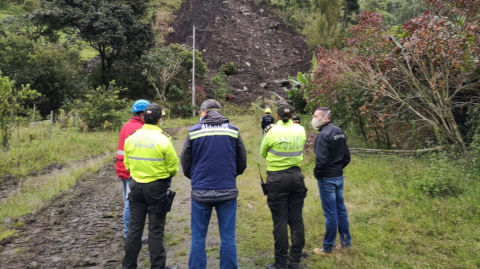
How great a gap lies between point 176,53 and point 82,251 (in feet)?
79.9

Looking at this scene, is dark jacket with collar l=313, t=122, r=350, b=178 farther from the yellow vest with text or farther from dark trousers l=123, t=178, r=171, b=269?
dark trousers l=123, t=178, r=171, b=269

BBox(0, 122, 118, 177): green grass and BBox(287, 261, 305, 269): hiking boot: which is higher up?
BBox(0, 122, 118, 177): green grass

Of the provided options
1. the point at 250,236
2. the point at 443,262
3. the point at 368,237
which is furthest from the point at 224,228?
the point at 443,262

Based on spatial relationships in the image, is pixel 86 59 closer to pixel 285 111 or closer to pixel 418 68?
pixel 418 68

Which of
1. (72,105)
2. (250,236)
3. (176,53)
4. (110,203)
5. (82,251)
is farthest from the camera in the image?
(176,53)

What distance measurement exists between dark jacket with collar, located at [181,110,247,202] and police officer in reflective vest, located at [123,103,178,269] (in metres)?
0.33

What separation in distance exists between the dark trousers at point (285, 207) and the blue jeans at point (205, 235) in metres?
0.66

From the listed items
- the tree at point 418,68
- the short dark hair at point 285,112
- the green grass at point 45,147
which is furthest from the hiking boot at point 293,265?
the green grass at point 45,147

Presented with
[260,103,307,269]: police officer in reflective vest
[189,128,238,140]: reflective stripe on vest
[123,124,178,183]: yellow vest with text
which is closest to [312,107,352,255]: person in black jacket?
[260,103,307,269]: police officer in reflective vest

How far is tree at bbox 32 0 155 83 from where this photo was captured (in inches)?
869

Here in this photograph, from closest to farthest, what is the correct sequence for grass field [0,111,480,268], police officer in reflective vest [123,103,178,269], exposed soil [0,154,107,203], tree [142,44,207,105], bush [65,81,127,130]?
1. police officer in reflective vest [123,103,178,269]
2. grass field [0,111,480,268]
3. exposed soil [0,154,107,203]
4. bush [65,81,127,130]
5. tree [142,44,207,105]

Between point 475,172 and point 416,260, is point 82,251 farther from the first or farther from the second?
point 475,172

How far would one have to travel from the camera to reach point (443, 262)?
3885mm

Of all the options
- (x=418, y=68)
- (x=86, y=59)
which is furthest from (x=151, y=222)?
(x=86, y=59)
